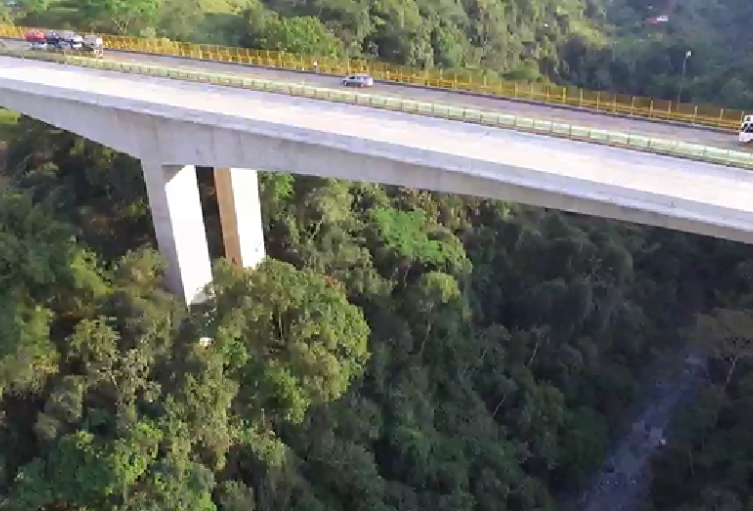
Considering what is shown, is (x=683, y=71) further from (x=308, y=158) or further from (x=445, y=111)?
(x=308, y=158)

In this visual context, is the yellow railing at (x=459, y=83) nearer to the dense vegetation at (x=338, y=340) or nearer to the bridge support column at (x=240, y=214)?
the dense vegetation at (x=338, y=340)

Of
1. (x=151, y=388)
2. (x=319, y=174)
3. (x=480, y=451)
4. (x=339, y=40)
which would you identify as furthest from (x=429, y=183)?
(x=339, y=40)

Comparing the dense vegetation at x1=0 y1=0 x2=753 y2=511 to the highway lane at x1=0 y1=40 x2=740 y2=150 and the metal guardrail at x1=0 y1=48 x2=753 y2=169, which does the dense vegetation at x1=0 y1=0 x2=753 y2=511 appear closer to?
the metal guardrail at x1=0 y1=48 x2=753 y2=169

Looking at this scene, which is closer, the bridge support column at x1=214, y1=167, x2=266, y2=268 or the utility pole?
the bridge support column at x1=214, y1=167, x2=266, y2=268

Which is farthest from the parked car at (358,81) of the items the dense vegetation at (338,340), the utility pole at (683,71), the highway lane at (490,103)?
the utility pole at (683,71)

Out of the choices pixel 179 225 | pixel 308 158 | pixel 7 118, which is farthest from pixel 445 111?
pixel 7 118

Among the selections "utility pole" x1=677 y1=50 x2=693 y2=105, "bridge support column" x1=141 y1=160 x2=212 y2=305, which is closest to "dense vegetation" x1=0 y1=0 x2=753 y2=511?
"bridge support column" x1=141 y1=160 x2=212 y2=305

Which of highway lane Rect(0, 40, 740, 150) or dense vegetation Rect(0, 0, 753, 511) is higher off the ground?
highway lane Rect(0, 40, 740, 150)
